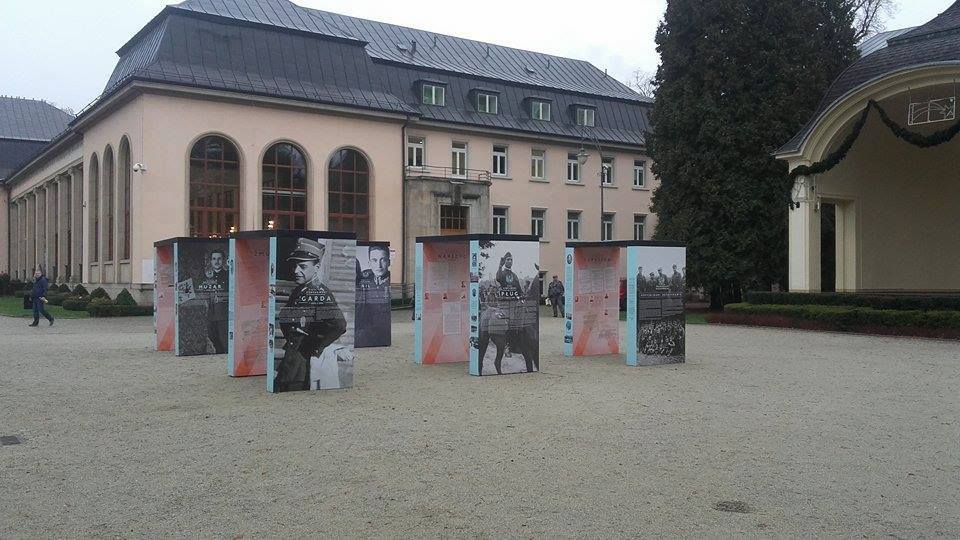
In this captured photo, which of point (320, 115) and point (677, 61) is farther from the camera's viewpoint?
point (320, 115)

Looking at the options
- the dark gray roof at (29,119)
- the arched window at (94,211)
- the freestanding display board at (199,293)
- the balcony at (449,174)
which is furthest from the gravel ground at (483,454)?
the dark gray roof at (29,119)

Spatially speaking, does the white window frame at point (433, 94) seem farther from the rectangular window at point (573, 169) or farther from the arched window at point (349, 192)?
the rectangular window at point (573, 169)

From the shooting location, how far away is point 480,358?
13734mm

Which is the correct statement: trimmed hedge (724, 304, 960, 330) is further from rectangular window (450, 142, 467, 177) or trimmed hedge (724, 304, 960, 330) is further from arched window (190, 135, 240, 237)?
arched window (190, 135, 240, 237)

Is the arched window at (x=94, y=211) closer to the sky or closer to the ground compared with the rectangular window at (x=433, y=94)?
closer to the ground

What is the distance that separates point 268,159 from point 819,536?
3459cm

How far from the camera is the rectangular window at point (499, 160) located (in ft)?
150

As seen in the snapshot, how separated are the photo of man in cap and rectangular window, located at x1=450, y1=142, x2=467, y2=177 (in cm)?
3302

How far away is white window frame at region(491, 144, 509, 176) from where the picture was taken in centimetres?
4578

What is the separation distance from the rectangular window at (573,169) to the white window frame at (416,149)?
9.69m

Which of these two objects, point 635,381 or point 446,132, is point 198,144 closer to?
point 446,132

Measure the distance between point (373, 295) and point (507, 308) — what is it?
18.6ft

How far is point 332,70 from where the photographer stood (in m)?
39.1

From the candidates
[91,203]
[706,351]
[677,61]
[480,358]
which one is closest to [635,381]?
[480,358]
